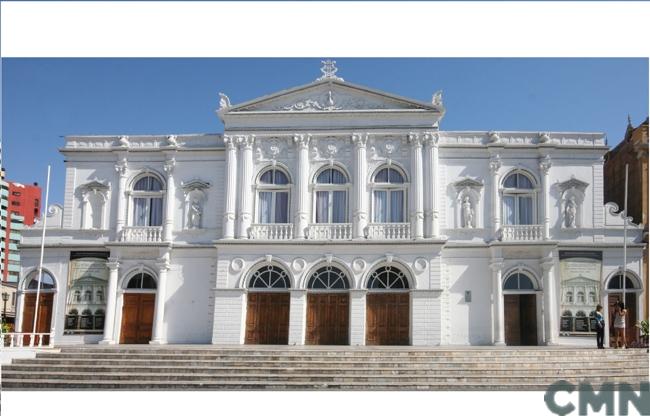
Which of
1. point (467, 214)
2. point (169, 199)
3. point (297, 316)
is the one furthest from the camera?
point (169, 199)

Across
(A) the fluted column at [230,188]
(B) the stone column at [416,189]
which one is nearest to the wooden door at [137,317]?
(A) the fluted column at [230,188]

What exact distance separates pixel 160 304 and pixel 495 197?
45.4 feet

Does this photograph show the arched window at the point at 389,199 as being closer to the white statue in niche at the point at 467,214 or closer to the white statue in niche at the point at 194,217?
the white statue in niche at the point at 467,214

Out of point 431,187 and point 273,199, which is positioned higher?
point 431,187

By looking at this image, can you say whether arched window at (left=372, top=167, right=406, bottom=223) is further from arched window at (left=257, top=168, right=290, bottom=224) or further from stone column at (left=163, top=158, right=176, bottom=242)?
stone column at (left=163, top=158, right=176, bottom=242)

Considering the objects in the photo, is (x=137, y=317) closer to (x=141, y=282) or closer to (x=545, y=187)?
(x=141, y=282)

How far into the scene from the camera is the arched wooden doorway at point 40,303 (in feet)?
93.9

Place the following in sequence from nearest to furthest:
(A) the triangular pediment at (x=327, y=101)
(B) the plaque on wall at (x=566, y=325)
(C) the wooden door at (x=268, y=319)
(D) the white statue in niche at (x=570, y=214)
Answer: (B) the plaque on wall at (x=566, y=325), (C) the wooden door at (x=268, y=319), (D) the white statue in niche at (x=570, y=214), (A) the triangular pediment at (x=327, y=101)

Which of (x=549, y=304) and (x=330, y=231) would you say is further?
(x=330, y=231)

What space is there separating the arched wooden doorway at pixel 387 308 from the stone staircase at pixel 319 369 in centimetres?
477

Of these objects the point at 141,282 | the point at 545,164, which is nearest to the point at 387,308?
the point at 545,164

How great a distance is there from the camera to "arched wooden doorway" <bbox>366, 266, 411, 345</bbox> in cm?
2703

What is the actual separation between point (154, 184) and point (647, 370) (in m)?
19.4

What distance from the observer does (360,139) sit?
2808 cm
